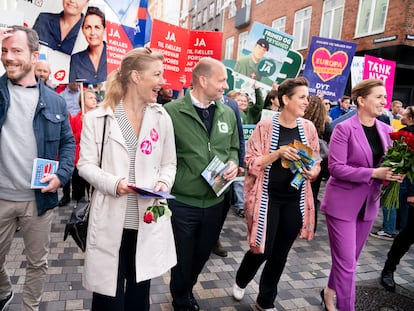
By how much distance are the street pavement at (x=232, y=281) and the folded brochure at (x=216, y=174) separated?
122 cm

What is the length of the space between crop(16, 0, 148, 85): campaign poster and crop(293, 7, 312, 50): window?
1420cm

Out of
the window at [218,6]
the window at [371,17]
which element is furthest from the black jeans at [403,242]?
the window at [218,6]

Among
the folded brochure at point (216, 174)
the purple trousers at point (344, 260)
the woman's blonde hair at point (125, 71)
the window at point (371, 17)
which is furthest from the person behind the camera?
the window at point (371, 17)

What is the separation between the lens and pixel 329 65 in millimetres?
6797

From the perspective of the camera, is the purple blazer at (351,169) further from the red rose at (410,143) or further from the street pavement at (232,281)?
the street pavement at (232,281)

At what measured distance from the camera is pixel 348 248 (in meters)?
3.07

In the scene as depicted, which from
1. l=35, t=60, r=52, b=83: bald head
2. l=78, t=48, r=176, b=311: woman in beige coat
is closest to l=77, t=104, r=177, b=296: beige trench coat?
l=78, t=48, r=176, b=311: woman in beige coat

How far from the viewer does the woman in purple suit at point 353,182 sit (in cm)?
306

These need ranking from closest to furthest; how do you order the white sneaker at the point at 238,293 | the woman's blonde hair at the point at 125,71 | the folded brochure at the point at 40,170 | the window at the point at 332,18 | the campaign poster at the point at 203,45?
the woman's blonde hair at the point at 125,71 → the folded brochure at the point at 40,170 → the white sneaker at the point at 238,293 → the campaign poster at the point at 203,45 → the window at the point at 332,18

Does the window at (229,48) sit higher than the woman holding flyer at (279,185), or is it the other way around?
the window at (229,48)

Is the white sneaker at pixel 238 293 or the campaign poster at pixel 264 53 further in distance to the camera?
the campaign poster at pixel 264 53

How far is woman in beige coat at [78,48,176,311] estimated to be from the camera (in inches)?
85.0

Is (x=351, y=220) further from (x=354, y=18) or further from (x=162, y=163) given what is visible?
(x=354, y=18)

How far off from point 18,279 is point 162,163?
215cm
